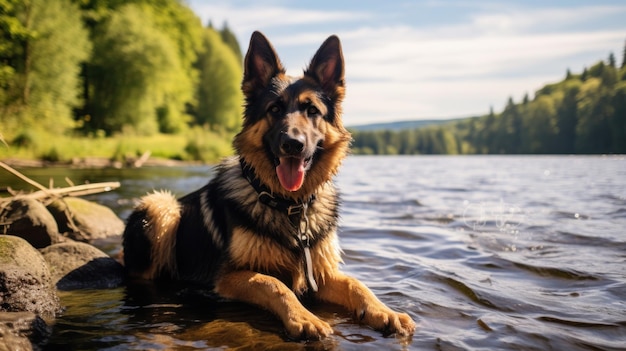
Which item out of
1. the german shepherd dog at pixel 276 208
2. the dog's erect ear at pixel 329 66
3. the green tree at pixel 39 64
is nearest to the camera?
the german shepherd dog at pixel 276 208

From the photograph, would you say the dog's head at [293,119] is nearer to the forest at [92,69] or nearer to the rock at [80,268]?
the rock at [80,268]

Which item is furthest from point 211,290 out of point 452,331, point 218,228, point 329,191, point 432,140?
point 432,140

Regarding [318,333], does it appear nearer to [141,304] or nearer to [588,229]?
[141,304]

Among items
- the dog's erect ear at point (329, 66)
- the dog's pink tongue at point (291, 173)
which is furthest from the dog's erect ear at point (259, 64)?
the dog's pink tongue at point (291, 173)

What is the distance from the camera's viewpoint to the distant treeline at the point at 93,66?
2645 centimetres

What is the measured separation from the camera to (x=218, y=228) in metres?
5.00

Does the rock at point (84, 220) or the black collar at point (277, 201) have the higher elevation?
the black collar at point (277, 201)

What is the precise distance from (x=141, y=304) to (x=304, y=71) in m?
2.94

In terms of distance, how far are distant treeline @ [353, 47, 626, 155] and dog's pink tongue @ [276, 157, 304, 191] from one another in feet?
99.5

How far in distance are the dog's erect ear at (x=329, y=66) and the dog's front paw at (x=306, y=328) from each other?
260 centimetres

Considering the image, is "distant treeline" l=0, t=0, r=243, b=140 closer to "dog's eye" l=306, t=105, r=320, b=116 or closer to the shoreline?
the shoreline

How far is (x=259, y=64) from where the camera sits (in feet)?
16.4

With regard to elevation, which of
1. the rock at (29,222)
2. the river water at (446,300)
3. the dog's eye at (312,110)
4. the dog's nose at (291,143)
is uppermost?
the dog's eye at (312,110)

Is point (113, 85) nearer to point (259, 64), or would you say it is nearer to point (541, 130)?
point (259, 64)
